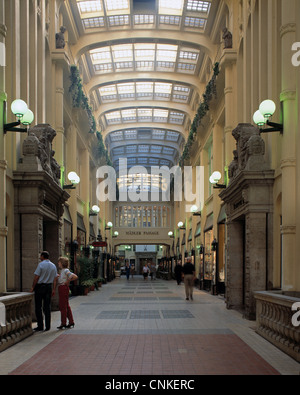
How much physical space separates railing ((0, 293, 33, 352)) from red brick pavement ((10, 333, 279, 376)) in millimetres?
631

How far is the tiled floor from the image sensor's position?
22.1 feet

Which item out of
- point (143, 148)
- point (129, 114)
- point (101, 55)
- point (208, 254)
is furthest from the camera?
point (143, 148)

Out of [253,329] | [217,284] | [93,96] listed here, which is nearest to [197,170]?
[93,96]

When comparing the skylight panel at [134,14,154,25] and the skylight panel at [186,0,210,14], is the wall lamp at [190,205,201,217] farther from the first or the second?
the skylight panel at [186,0,210,14]

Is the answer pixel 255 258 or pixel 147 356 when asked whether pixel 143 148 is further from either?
pixel 147 356

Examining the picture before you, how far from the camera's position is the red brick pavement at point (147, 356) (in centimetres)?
664

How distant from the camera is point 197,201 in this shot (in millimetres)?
31500

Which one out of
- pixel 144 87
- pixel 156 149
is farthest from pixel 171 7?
pixel 156 149

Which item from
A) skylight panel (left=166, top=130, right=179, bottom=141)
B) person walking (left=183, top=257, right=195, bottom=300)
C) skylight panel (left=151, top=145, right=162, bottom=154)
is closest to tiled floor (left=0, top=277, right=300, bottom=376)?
person walking (left=183, top=257, right=195, bottom=300)

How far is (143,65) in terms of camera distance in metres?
28.5

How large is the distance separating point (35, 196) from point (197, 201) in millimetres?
20053


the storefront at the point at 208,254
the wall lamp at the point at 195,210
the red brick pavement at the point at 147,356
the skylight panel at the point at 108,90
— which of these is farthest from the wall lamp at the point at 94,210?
the red brick pavement at the point at 147,356

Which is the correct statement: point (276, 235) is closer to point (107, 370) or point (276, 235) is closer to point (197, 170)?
point (107, 370)

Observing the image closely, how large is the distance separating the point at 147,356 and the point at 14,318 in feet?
8.80
